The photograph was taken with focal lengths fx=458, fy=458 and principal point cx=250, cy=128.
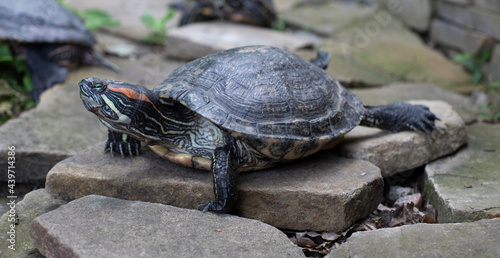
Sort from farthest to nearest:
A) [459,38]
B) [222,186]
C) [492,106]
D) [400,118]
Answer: [459,38], [492,106], [400,118], [222,186]

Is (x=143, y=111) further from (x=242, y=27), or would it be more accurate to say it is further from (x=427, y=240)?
(x=242, y=27)

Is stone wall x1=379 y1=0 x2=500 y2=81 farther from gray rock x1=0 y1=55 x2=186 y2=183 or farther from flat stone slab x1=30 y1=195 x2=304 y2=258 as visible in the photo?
flat stone slab x1=30 y1=195 x2=304 y2=258

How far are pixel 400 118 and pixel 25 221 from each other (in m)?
3.39

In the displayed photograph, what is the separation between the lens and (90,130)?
197 inches

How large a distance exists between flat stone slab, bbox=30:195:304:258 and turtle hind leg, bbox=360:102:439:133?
166 cm

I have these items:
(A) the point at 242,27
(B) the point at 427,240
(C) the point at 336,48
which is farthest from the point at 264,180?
(A) the point at 242,27

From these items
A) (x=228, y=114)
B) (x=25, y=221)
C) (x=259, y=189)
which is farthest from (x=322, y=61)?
(x=25, y=221)

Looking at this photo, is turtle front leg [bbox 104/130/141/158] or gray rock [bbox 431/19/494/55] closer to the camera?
turtle front leg [bbox 104/130/141/158]

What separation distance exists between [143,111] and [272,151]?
1.03 m

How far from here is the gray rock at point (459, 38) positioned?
281 inches

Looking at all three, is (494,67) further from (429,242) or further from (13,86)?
(13,86)

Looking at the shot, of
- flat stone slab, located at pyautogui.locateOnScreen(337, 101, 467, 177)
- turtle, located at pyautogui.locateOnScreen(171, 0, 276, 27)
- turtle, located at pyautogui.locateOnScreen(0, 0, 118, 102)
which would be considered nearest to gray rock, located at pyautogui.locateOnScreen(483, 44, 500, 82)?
flat stone slab, located at pyautogui.locateOnScreen(337, 101, 467, 177)

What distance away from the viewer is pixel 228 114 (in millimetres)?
3451

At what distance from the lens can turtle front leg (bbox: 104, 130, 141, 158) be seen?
3.92 m
